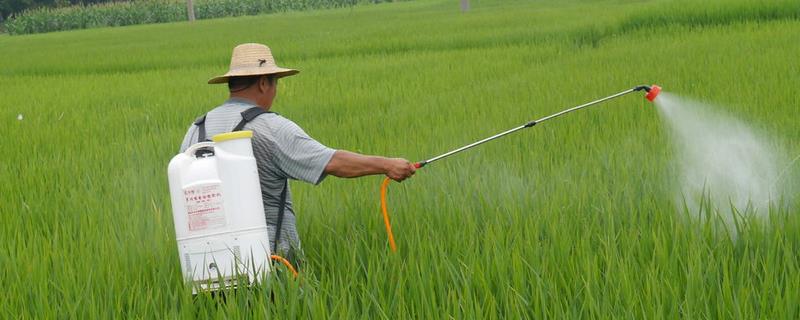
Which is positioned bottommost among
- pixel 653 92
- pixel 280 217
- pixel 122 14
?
pixel 280 217

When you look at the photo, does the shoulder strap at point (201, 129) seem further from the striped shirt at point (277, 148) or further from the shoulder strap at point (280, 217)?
the shoulder strap at point (280, 217)

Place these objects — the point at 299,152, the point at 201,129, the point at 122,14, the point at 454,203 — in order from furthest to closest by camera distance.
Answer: the point at 122,14 → the point at 454,203 → the point at 201,129 → the point at 299,152

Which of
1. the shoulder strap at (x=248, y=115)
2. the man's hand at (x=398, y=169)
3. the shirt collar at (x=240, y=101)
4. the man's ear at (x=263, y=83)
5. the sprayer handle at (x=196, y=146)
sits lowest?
the man's hand at (x=398, y=169)

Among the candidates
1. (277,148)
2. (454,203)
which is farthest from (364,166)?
(454,203)

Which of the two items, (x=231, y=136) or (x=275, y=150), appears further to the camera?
(x=275, y=150)

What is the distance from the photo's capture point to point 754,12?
12.0 meters

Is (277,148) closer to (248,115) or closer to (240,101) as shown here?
(248,115)

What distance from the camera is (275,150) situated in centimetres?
269

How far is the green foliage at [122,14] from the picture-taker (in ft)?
149

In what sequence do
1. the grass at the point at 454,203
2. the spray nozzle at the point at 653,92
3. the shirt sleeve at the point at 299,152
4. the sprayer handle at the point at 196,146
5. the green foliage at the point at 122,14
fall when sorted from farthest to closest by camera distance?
1. the green foliage at the point at 122,14
2. the spray nozzle at the point at 653,92
3. the shirt sleeve at the point at 299,152
4. the sprayer handle at the point at 196,146
5. the grass at the point at 454,203

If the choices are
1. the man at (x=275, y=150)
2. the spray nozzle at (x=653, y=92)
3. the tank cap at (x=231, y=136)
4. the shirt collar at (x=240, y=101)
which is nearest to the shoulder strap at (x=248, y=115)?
the man at (x=275, y=150)

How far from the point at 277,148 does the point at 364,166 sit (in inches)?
9.7

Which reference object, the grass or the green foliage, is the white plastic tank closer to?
the grass

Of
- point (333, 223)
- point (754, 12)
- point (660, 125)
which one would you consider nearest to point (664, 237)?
point (333, 223)
